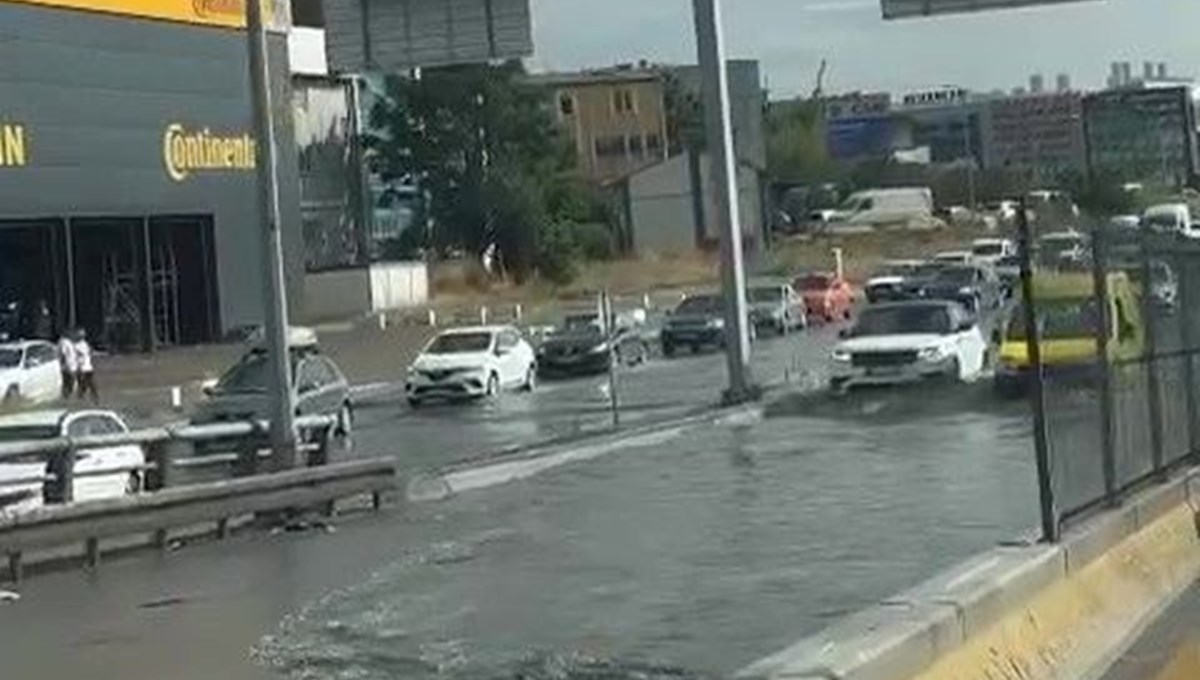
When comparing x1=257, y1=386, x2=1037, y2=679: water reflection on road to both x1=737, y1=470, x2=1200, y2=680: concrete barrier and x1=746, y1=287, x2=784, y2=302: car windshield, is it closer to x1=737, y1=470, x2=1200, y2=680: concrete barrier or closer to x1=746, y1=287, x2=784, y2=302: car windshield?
x1=737, y1=470, x2=1200, y2=680: concrete barrier

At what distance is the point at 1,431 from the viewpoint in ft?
88.2

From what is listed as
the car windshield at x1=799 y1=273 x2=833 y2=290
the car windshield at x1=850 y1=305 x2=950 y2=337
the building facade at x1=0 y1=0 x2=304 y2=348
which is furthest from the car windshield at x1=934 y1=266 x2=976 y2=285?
the building facade at x1=0 y1=0 x2=304 y2=348

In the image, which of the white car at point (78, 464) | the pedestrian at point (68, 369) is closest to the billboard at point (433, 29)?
the pedestrian at point (68, 369)

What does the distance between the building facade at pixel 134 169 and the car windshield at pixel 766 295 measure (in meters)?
13.8

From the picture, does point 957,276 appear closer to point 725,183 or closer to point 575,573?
point 725,183

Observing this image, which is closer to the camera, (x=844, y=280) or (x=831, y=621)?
(x=831, y=621)

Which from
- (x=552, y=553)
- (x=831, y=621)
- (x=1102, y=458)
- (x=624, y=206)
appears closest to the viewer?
(x=831, y=621)

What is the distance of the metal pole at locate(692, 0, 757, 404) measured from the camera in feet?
132

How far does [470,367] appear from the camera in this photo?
4997cm

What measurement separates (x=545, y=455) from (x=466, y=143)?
77.2 meters

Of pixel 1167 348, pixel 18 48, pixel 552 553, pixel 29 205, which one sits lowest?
pixel 552 553

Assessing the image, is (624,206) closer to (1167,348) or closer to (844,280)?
(844,280)

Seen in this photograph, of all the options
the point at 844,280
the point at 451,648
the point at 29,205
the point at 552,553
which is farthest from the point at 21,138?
the point at 451,648

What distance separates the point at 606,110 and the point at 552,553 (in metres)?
145
